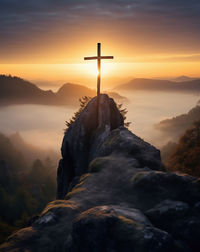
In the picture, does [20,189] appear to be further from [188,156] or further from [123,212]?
[123,212]

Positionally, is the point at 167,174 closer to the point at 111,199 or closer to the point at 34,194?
the point at 111,199

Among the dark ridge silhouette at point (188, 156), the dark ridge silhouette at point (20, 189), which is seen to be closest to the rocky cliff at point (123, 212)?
the dark ridge silhouette at point (188, 156)

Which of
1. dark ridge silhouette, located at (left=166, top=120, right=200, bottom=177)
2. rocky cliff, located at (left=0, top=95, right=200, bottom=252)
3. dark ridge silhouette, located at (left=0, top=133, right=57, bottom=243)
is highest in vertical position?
rocky cliff, located at (left=0, top=95, right=200, bottom=252)

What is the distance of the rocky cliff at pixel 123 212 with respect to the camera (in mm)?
8117

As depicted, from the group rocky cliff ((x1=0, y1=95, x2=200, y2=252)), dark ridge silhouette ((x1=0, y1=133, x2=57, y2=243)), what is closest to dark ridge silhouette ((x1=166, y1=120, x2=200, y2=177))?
rocky cliff ((x1=0, y1=95, x2=200, y2=252))

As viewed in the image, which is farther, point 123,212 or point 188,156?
point 188,156

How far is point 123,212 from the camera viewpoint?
9.30m

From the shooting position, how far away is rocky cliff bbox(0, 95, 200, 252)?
8.12m

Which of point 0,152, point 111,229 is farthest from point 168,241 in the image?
point 0,152

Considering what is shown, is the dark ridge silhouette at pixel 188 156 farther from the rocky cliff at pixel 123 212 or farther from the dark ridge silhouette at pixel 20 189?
the dark ridge silhouette at pixel 20 189

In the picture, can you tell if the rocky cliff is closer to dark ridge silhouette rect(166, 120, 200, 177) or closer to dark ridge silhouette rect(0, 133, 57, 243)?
dark ridge silhouette rect(166, 120, 200, 177)

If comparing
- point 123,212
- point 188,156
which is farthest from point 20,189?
point 123,212

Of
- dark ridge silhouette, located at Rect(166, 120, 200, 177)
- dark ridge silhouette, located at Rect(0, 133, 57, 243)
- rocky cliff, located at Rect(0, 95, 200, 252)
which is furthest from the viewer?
dark ridge silhouette, located at Rect(0, 133, 57, 243)

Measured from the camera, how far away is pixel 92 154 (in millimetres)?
24688
